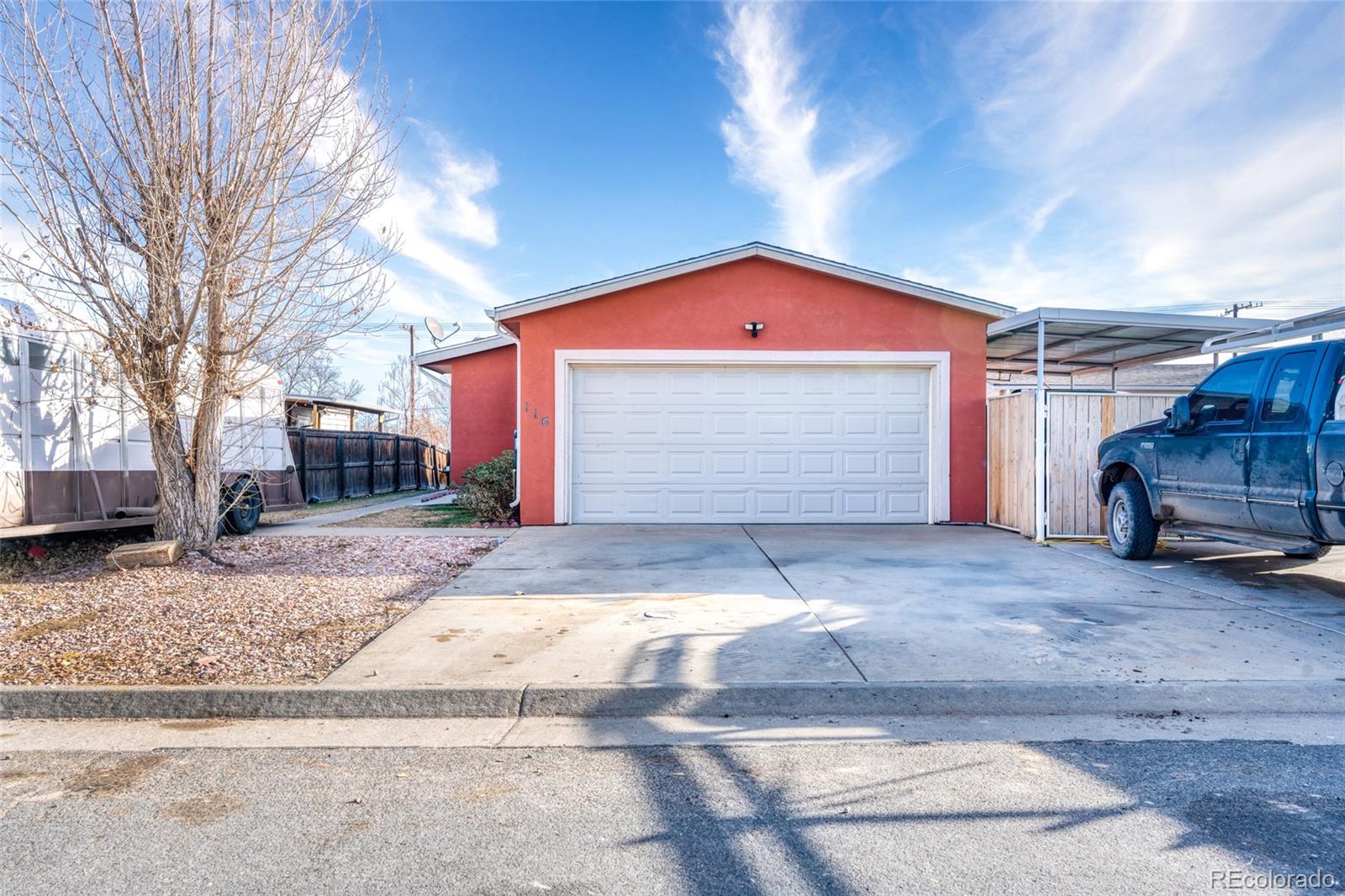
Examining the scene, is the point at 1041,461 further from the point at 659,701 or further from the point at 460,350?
the point at 460,350

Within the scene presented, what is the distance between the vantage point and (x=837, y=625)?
5.15m

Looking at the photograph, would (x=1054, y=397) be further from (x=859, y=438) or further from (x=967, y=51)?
(x=967, y=51)

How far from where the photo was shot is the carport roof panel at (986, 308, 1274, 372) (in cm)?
854

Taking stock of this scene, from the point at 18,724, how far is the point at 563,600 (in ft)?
11.1

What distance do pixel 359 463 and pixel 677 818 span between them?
17.9m

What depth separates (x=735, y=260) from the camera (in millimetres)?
10656

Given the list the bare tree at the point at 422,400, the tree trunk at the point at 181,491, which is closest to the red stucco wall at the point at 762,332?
the tree trunk at the point at 181,491

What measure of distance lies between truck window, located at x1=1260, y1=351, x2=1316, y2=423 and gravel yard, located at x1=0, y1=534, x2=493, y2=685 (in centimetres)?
750

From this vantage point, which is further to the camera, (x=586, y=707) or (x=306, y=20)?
(x=306, y=20)

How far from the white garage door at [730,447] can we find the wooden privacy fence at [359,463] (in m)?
7.84

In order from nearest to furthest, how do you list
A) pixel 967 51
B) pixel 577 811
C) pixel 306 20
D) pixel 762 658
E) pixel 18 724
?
1. pixel 577 811
2. pixel 18 724
3. pixel 762 658
4. pixel 306 20
5. pixel 967 51

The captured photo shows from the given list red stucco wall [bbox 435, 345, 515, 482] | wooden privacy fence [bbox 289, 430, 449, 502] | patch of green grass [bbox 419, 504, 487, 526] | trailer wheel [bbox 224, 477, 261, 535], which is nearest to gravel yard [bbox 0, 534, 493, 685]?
trailer wheel [bbox 224, 477, 261, 535]

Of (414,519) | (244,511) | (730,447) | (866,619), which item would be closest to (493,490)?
(414,519)

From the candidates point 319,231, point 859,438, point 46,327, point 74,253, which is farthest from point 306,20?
point 859,438
